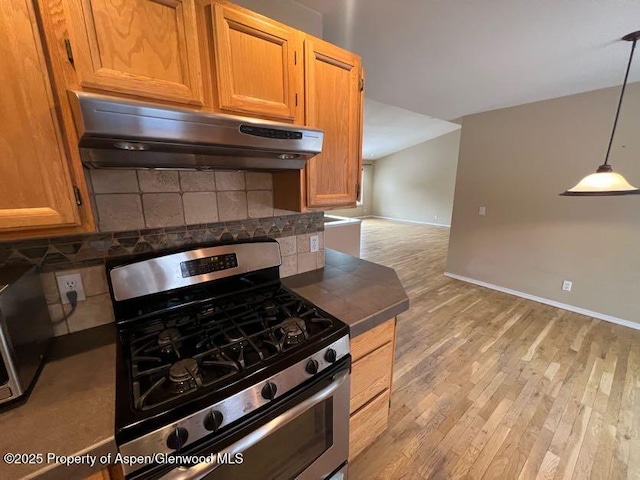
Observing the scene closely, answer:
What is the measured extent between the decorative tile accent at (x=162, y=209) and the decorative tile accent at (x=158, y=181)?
0.03 m

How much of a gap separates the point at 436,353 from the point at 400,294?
Answer: 1389mm

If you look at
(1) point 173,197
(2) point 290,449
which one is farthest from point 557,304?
(1) point 173,197

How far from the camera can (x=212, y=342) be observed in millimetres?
947

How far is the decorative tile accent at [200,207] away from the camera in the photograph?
120cm

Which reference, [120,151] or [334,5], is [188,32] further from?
[334,5]

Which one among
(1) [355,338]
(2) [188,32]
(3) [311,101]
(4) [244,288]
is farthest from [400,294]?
(2) [188,32]

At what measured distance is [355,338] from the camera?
115 cm

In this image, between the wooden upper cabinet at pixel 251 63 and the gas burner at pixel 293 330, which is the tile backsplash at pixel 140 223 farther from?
the gas burner at pixel 293 330

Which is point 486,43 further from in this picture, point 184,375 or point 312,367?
point 184,375

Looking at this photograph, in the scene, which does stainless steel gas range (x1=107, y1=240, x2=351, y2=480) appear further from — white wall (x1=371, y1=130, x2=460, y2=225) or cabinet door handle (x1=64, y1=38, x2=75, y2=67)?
white wall (x1=371, y1=130, x2=460, y2=225)

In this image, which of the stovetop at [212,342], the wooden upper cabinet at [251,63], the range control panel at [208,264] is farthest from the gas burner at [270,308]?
the wooden upper cabinet at [251,63]

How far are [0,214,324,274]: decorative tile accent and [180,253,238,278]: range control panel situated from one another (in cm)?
13

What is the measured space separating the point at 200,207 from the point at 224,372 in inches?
29.8

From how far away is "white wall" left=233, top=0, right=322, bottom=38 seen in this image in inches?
53.6
